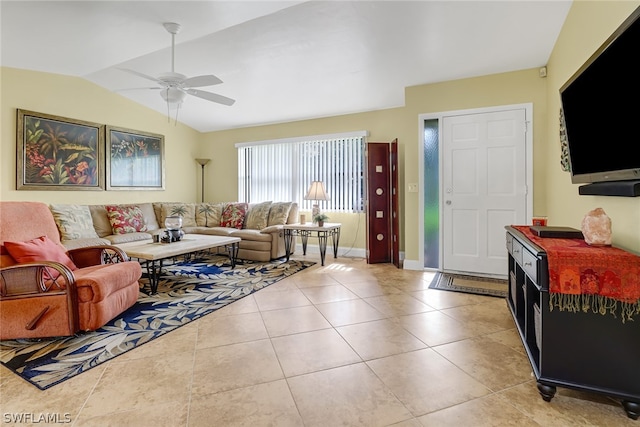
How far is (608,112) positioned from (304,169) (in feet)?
15.1

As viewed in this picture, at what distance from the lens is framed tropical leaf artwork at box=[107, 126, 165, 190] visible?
16.9 ft

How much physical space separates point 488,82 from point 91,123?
572 cm

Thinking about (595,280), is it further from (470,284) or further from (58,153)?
(58,153)

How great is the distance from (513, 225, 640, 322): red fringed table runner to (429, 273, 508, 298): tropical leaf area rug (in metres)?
1.87

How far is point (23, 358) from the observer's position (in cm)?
205

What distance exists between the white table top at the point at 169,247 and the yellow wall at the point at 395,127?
2.04 metres

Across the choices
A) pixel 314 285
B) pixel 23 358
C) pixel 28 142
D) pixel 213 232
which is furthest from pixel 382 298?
pixel 28 142

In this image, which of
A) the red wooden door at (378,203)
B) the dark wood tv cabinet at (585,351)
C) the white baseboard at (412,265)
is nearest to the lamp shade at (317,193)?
the red wooden door at (378,203)

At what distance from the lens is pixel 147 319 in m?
2.68

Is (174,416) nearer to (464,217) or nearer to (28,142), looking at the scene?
(464,217)

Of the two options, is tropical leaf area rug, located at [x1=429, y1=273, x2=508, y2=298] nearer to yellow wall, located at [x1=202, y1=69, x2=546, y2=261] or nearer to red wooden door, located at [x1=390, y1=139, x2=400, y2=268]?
yellow wall, located at [x1=202, y1=69, x2=546, y2=261]

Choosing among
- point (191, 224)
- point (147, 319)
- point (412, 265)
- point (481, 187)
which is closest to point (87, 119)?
point (191, 224)

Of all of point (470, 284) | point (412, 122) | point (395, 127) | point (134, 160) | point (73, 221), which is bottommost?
point (470, 284)

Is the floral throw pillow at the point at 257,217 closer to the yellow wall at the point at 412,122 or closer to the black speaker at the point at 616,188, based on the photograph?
the yellow wall at the point at 412,122
